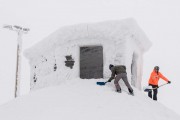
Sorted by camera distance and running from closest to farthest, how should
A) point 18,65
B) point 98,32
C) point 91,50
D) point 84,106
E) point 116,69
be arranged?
1. point 84,106
2. point 116,69
3. point 98,32
4. point 91,50
5. point 18,65

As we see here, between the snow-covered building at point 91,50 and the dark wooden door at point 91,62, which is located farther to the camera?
the dark wooden door at point 91,62

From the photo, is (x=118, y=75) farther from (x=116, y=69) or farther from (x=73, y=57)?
(x=73, y=57)

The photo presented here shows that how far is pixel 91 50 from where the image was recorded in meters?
14.7

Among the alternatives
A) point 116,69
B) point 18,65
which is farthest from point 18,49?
point 116,69

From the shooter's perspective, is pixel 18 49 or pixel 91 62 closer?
pixel 91 62

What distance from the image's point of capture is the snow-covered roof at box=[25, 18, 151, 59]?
13.9 metres

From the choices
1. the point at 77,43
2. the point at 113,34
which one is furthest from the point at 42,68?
the point at 113,34

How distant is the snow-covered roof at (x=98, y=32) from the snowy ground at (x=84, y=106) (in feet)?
6.60

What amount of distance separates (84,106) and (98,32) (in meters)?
4.00

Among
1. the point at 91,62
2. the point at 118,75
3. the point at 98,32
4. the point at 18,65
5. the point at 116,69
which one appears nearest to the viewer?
the point at 118,75

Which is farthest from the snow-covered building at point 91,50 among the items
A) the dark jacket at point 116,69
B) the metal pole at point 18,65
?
the metal pole at point 18,65

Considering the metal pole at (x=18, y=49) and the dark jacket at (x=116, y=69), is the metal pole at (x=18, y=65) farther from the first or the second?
the dark jacket at (x=116, y=69)

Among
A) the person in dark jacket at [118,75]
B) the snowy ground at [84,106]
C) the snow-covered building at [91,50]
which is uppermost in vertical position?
the snow-covered building at [91,50]

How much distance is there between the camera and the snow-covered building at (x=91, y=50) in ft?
45.8
